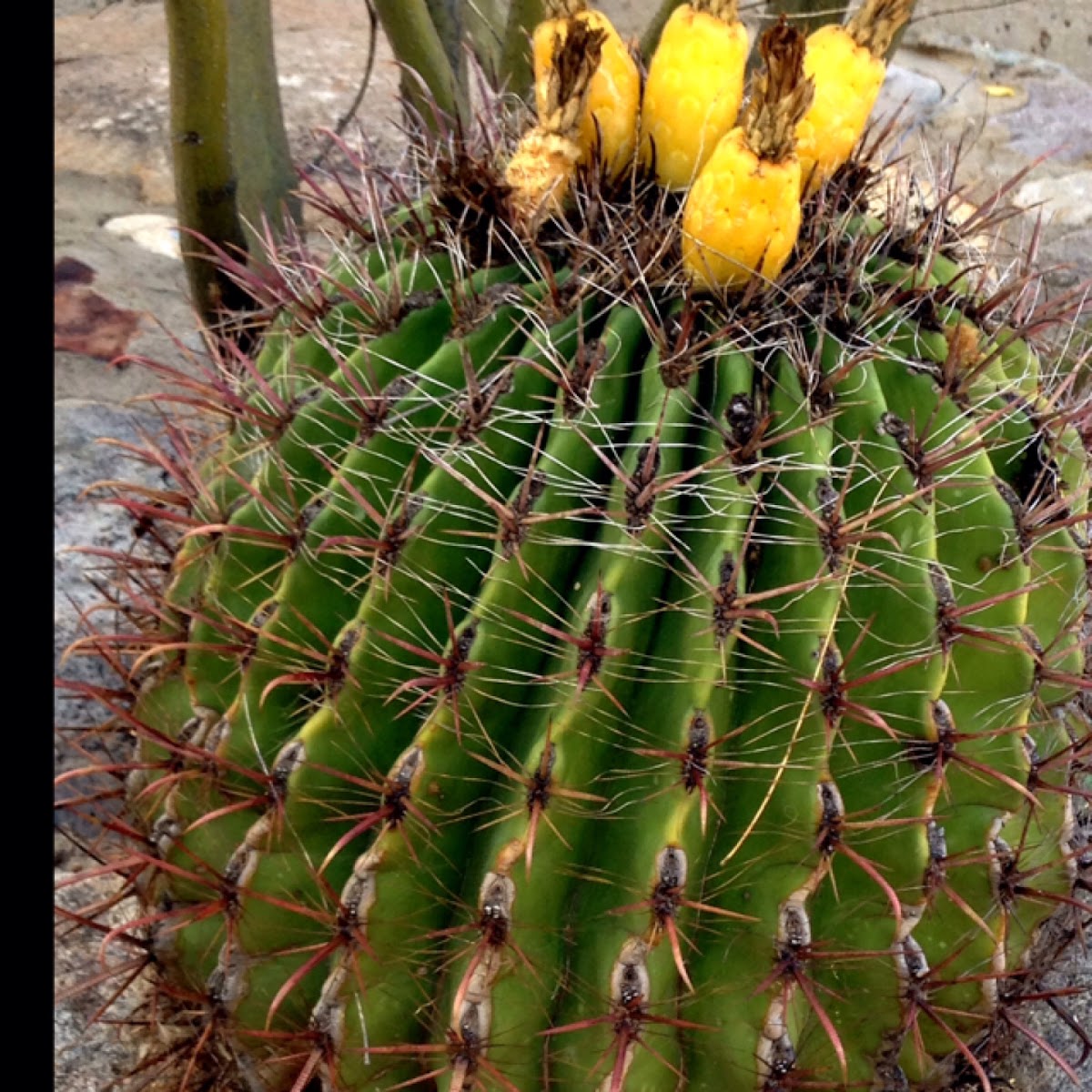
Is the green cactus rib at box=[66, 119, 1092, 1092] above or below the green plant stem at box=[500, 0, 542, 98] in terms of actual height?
below

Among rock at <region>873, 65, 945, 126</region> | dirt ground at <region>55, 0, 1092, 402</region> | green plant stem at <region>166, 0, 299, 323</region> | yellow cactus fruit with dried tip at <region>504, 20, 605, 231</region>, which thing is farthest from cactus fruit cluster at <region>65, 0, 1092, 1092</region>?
rock at <region>873, 65, 945, 126</region>

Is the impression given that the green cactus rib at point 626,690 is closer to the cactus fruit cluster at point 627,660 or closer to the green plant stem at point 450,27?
the cactus fruit cluster at point 627,660

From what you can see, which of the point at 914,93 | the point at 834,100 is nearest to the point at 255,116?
the point at 834,100

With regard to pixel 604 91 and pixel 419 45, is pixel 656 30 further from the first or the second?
pixel 604 91

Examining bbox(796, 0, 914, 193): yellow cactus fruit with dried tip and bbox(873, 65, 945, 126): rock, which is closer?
bbox(796, 0, 914, 193): yellow cactus fruit with dried tip

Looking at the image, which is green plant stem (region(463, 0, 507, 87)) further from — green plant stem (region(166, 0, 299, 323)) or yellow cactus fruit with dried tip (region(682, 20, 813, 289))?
yellow cactus fruit with dried tip (region(682, 20, 813, 289))

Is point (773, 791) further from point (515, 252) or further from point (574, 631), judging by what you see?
point (515, 252)

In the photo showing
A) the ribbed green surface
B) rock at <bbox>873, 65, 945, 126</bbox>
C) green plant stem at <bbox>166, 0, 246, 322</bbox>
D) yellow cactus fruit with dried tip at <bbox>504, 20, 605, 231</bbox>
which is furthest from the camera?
rock at <bbox>873, 65, 945, 126</bbox>
